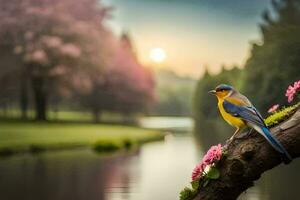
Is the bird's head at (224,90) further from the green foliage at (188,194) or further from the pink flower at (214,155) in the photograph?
the green foliage at (188,194)

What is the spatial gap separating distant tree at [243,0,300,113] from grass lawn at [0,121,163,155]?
9.09ft

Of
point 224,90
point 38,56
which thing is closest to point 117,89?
point 38,56

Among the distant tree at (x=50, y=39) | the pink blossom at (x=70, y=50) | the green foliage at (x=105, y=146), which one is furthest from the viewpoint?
the pink blossom at (x=70, y=50)

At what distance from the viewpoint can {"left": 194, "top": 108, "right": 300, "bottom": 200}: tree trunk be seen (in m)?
1.84

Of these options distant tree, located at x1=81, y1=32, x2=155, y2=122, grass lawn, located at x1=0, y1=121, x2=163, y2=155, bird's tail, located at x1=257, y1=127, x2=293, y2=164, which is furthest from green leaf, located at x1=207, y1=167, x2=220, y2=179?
distant tree, located at x1=81, y1=32, x2=155, y2=122

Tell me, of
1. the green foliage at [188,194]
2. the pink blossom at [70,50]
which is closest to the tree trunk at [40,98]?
the pink blossom at [70,50]

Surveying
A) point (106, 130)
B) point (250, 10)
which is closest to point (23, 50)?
point (106, 130)

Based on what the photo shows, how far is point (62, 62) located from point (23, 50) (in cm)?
68

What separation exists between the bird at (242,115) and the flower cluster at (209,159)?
69 mm

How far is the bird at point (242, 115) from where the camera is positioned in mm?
1821

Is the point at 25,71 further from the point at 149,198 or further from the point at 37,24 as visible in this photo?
the point at 149,198

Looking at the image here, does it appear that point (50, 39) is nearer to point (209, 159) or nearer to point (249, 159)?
point (209, 159)

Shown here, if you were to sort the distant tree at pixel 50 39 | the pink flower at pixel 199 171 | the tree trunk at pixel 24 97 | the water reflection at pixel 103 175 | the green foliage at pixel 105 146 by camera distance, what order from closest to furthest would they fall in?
the pink flower at pixel 199 171
the water reflection at pixel 103 175
the green foliage at pixel 105 146
the distant tree at pixel 50 39
the tree trunk at pixel 24 97

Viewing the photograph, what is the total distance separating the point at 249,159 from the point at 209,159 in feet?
0.51
